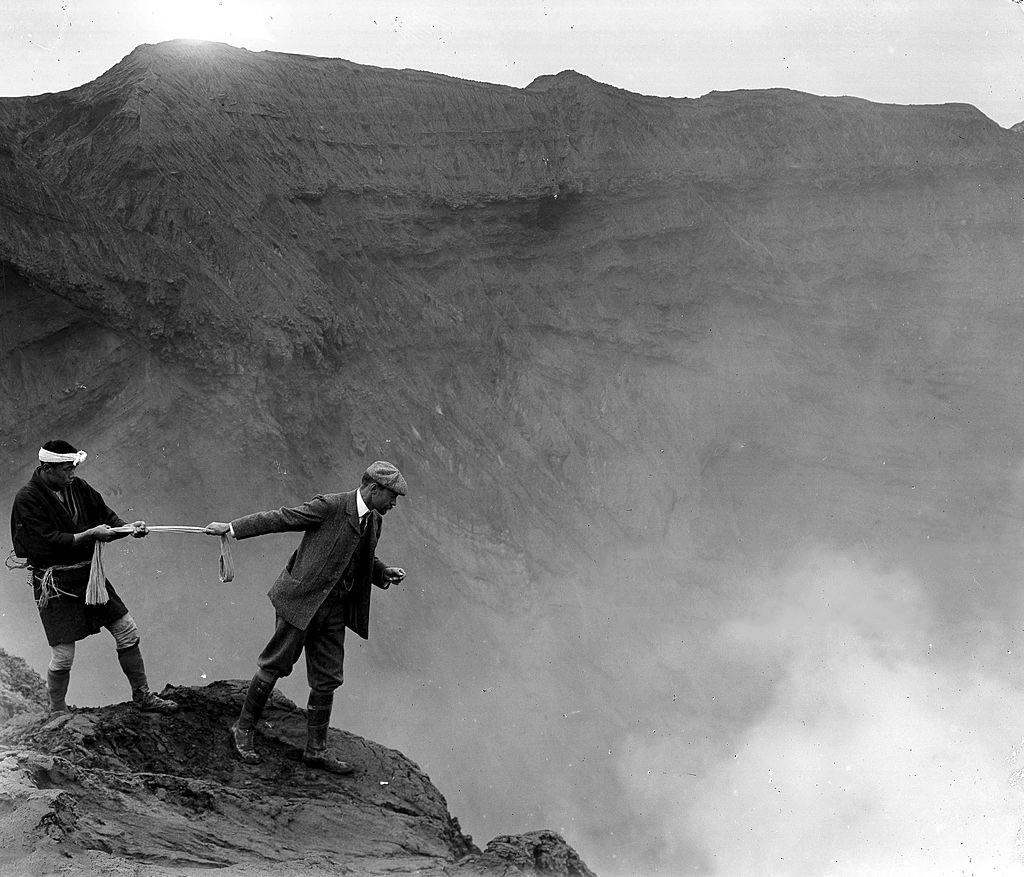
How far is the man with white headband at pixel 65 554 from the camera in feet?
19.5

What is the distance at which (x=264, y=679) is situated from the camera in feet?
19.6

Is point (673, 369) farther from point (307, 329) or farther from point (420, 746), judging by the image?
point (420, 746)

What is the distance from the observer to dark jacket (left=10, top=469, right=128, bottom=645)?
5.96 m

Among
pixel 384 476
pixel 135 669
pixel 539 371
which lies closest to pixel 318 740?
pixel 135 669

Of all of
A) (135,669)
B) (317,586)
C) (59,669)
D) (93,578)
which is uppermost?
(317,586)

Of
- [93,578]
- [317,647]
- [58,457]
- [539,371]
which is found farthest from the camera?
[539,371]

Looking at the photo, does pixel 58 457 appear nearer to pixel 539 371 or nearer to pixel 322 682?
pixel 322 682

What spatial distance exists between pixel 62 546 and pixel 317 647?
159 cm

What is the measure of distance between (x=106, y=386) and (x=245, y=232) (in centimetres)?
279

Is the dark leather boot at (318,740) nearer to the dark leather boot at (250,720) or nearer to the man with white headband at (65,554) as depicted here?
the dark leather boot at (250,720)

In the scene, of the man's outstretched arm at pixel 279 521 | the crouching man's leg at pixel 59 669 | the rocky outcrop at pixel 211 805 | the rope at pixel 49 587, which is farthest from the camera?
the crouching man's leg at pixel 59 669

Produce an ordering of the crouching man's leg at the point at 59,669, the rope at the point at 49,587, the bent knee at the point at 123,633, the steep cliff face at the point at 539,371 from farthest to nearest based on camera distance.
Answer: the steep cliff face at the point at 539,371 → the bent knee at the point at 123,633 → the crouching man's leg at the point at 59,669 → the rope at the point at 49,587

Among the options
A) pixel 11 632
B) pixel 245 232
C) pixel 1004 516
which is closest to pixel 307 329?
pixel 245 232

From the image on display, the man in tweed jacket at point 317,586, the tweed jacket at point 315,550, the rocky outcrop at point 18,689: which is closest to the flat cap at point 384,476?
the man in tweed jacket at point 317,586
